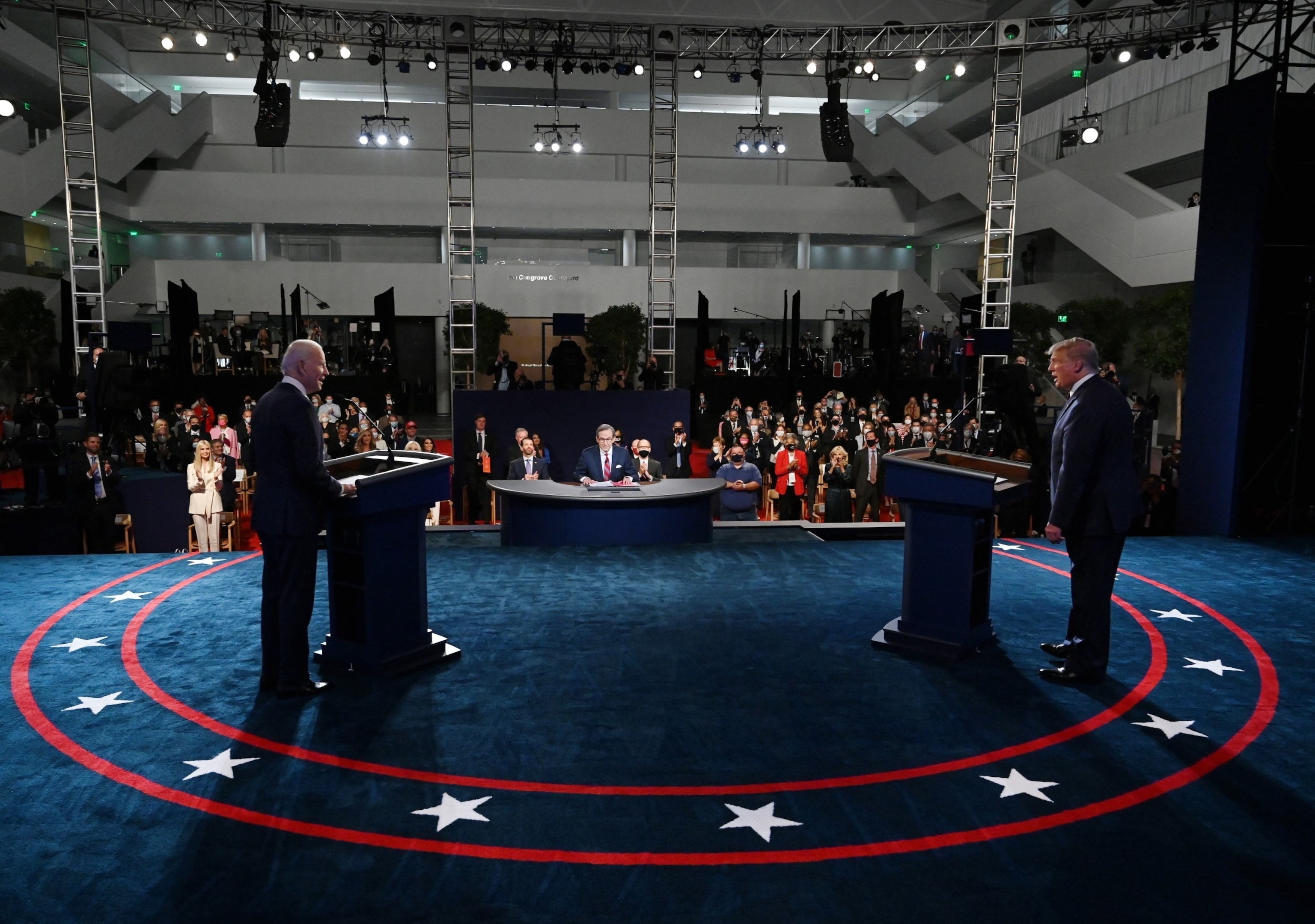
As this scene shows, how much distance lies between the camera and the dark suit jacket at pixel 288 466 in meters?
3.95

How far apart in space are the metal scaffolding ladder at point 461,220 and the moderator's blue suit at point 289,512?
10640 millimetres

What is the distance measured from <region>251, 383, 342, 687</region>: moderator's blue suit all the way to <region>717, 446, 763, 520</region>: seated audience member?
6018mm

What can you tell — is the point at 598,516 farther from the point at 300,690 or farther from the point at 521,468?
the point at 300,690

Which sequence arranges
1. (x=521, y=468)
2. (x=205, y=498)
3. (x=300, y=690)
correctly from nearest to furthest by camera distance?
(x=300, y=690), (x=205, y=498), (x=521, y=468)

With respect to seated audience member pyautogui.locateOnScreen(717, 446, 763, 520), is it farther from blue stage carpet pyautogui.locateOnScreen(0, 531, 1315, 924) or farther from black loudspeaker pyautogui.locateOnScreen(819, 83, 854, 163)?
black loudspeaker pyautogui.locateOnScreen(819, 83, 854, 163)

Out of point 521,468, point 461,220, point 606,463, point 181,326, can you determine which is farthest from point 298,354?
point 461,220

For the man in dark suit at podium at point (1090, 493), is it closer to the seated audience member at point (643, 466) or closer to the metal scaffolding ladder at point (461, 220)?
the seated audience member at point (643, 466)

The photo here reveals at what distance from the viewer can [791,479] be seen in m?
10.8

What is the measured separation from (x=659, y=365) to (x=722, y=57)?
23.8 ft

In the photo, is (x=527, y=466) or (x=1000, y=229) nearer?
(x=527, y=466)

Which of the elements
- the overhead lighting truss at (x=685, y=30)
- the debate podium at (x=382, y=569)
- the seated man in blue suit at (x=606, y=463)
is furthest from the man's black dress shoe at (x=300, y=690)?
the overhead lighting truss at (x=685, y=30)

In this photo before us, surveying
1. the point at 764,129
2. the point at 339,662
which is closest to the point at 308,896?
the point at 339,662

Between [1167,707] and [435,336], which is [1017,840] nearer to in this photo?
[1167,707]

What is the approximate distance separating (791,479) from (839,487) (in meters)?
0.58
